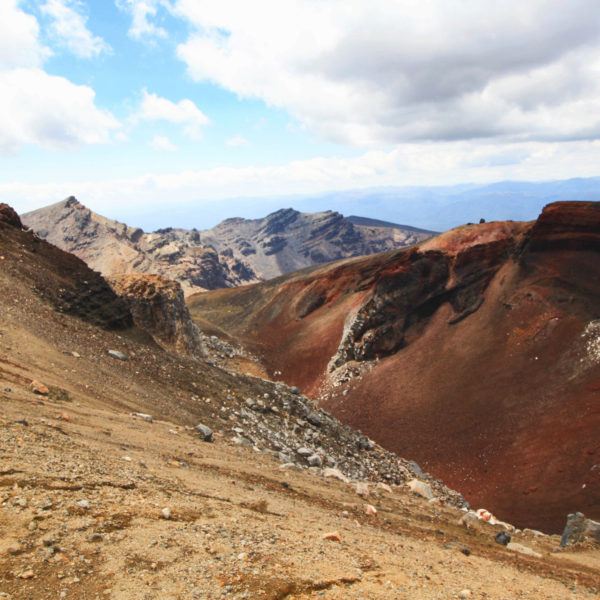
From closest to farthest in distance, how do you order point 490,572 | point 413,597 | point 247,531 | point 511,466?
point 413,597 < point 247,531 < point 490,572 < point 511,466

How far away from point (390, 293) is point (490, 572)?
31.4 meters

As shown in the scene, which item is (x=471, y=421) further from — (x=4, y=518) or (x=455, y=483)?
(x=4, y=518)

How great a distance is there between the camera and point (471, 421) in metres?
26.6

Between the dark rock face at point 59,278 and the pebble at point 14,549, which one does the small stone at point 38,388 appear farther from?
the pebble at point 14,549

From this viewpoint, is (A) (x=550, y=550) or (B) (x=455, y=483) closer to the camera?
(A) (x=550, y=550)

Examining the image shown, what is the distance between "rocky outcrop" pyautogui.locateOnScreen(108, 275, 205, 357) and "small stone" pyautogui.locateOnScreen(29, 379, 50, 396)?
15952 millimetres

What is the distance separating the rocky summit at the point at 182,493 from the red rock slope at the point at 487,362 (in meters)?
4.41

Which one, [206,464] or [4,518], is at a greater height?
[4,518]

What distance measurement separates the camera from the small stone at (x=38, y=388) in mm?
11672

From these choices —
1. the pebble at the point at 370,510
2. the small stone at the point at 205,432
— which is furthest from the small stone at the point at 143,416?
the pebble at the point at 370,510

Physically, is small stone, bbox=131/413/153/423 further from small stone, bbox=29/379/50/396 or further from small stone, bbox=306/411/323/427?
small stone, bbox=306/411/323/427

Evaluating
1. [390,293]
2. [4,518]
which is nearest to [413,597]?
[4,518]

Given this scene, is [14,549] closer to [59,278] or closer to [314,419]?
[59,278]

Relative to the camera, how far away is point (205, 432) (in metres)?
14.6
